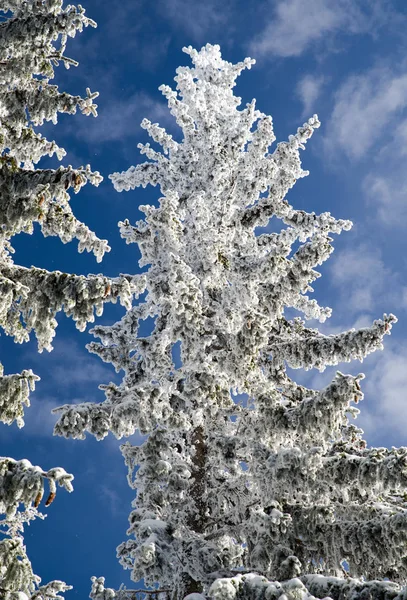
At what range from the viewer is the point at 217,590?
259 inches

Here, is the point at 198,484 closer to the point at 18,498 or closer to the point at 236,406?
the point at 236,406

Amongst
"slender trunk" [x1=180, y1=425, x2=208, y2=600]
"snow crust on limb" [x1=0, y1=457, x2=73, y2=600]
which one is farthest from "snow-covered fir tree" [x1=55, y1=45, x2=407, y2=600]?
"snow crust on limb" [x1=0, y1=457, x2=73, y2=600]

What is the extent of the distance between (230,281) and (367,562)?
646 centimetres

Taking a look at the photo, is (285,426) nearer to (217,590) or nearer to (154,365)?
(154,365)

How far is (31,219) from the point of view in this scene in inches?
309

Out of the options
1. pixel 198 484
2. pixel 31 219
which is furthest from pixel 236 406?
pixel 31 219

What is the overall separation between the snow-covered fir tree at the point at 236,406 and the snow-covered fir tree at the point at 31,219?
103 inches

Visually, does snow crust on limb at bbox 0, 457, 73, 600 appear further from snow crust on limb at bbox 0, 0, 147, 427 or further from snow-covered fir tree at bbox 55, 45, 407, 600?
snow-covered fir tree at bbox 55, 45, 407, 600

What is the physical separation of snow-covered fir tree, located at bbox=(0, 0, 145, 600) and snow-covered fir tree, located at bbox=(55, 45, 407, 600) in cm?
263

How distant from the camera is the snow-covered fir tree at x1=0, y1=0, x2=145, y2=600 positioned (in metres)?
6.32

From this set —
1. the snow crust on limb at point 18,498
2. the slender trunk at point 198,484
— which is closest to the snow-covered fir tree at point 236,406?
the slender trunk at point 198,484

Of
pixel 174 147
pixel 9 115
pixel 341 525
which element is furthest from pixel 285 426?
pixel 174 147

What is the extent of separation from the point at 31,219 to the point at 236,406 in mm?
6514

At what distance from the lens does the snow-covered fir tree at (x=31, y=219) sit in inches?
249
